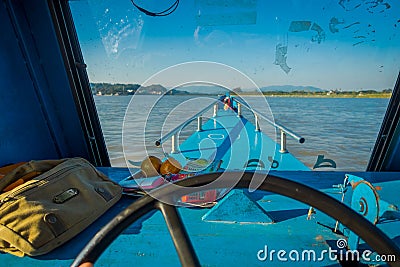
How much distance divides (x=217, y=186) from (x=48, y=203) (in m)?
1.07

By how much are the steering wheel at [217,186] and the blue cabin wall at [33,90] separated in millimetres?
1790

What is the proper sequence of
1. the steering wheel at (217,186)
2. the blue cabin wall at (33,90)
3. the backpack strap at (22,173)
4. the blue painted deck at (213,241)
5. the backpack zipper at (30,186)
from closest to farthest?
the steering wheel at (217,186) → the blue painted deck at (213,241) → the backpack zipper at (30,186) → the backpack strap at (22,173) → the blue cabin wall at (33,90)

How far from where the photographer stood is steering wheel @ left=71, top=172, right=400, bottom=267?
43 centimetres

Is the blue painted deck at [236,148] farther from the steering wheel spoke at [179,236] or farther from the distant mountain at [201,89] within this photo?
Answer: the steering wheel spoke at [179,236]

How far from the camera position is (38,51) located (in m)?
2.20

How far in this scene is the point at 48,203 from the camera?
1.29 m

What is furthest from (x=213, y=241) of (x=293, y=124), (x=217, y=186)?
(x=293, y=124)

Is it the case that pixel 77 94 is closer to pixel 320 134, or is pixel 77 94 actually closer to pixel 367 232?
pixel 367 232

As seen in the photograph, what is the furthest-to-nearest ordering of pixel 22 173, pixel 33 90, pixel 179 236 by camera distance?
pixel 33 90 → pixel 22 173 → pixel 179 236

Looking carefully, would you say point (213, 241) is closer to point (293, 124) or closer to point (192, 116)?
point (192, 116)

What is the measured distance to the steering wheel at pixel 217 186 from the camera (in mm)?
429

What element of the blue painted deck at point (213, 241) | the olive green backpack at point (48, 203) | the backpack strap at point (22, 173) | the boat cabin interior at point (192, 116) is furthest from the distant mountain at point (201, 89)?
the backpack strap at point (22, 173)

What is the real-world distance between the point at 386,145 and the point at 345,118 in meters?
8.50

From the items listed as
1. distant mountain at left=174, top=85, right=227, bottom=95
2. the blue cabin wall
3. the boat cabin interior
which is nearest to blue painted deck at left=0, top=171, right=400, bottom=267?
the boat cabin interior
